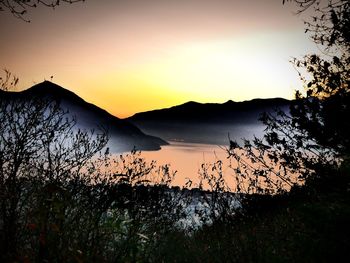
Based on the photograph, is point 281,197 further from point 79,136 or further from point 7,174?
point 7,174

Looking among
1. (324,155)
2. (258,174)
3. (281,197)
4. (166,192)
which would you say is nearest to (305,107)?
(324,155)

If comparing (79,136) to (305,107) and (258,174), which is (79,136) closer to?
(258,174)

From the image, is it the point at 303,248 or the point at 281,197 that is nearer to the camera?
the point at 303,248

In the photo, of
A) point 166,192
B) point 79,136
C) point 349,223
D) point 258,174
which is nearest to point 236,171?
point 258,174

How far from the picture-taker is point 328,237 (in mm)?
4922

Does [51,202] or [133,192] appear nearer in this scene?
[51,202]

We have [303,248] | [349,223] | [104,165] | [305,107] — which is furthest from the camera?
[104,165]

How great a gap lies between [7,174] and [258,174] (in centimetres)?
824

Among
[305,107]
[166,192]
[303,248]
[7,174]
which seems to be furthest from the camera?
[166,192]

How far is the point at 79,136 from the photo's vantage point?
41.8 ft

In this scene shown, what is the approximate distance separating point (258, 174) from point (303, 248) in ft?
23.9

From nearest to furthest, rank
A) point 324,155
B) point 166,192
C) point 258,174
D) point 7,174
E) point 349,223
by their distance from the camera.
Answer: point 349,223 < point 7,174 < point 324,155 < point 258,174 < point 166,192

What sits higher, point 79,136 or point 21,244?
point 79,136

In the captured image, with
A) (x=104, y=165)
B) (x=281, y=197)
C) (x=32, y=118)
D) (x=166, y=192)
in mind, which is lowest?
(x=166, y=192)
